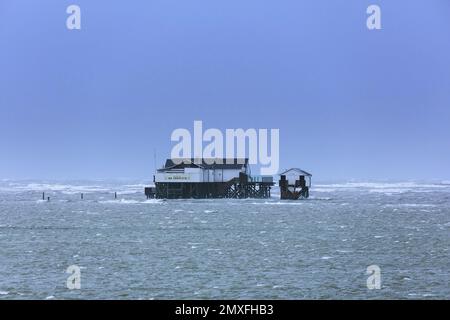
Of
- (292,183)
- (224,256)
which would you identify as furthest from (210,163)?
(224,256)

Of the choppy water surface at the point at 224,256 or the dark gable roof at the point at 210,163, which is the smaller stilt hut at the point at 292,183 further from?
the choppy water surface at the point at 224,256

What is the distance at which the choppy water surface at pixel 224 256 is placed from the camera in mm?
25891

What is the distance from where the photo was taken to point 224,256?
3497 cm

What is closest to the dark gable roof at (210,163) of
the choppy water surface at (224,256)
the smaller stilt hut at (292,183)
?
the smaller stilt hut at (292,183)

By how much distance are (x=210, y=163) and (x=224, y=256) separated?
6209 centimetres

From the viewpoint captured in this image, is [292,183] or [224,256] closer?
[224,256]

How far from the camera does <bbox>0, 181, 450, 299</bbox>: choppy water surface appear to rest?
25891mm

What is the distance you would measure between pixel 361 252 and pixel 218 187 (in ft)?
193

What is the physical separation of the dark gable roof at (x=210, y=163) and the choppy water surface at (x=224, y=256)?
33.5 m

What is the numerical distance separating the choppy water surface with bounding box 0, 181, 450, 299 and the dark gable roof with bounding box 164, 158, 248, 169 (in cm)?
3352

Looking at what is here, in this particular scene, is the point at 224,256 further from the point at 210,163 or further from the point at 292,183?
the point at 292,183

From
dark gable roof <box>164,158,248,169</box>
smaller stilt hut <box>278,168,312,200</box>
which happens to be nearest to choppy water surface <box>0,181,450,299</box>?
dark gable roof <box>164,158,248,169</box>
